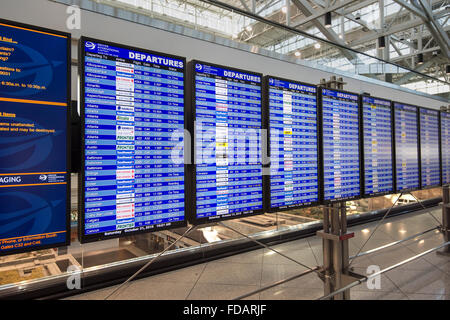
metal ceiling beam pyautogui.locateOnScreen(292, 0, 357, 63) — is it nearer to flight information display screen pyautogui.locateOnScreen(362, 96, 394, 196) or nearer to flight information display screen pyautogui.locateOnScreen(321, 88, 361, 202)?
flight information display screen pyautogui.locateOnScreen(362, 96, 394, 196)

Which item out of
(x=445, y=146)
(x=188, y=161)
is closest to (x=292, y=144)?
(x=188, y=161)

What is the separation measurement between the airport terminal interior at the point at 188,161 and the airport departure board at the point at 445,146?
3 cm

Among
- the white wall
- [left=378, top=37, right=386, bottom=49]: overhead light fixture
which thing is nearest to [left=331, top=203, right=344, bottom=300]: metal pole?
the white wall

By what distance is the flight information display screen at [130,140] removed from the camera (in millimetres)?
1601

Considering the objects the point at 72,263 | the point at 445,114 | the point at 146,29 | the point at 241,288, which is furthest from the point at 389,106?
the point at 72,263

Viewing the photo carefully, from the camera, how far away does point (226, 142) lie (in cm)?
212

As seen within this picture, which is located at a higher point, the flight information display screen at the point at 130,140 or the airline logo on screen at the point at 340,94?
the airline logo on screen at the point at 340,94

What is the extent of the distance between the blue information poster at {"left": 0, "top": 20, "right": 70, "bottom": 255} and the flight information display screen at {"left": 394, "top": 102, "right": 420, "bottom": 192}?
3517 millimetres

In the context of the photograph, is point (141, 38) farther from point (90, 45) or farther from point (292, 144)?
point (292, 144)

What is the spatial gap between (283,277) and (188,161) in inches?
91.6

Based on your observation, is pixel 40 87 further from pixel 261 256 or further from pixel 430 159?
pixel 430 159

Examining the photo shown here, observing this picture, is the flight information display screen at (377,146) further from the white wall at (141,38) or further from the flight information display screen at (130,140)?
the flight information display screen at (130,140)

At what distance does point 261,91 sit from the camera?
2.32 metres

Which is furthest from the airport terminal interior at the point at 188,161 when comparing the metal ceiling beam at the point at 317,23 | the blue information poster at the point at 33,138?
the metal ceiling beam at the point at 317,23
